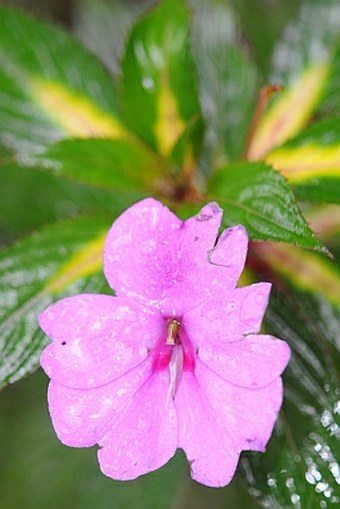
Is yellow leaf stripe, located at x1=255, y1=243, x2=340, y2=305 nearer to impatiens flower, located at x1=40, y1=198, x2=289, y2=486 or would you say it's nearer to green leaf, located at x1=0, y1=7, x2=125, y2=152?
green leaf, located at x1=0, y1=7, x2=125, y2=152

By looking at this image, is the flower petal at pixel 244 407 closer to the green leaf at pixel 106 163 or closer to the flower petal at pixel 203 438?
the flower petal at pixel 203 438

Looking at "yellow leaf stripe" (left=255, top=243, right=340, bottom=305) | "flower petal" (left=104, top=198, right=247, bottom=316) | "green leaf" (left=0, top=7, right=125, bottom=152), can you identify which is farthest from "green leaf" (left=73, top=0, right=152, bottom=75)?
"flower petal" (left=104, top=198, right=247, bottom=316)

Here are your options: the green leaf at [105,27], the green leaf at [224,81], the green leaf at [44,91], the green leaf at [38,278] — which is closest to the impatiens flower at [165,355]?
the green leaf at [38,278]

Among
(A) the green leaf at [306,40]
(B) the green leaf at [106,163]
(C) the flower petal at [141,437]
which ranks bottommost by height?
(C) the flower petal at [141,437]

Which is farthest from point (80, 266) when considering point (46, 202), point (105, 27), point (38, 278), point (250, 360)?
point (105, 27)

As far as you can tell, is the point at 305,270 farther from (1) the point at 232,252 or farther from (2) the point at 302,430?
(1) the point at 232,252
